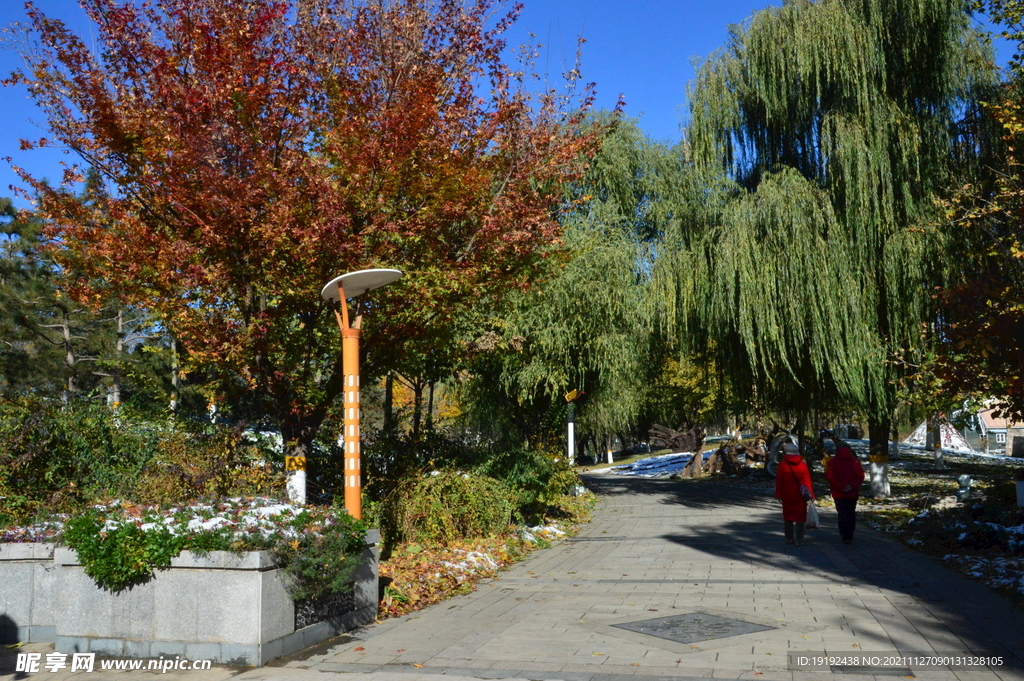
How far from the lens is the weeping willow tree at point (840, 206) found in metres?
15.7

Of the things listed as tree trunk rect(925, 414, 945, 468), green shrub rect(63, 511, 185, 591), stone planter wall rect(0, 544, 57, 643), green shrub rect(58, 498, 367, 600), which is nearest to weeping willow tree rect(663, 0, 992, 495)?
tree trunk rect(925, 414, 945, 468)

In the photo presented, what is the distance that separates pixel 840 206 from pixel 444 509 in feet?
32.6

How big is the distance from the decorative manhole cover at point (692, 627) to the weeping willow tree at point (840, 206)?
917 cm

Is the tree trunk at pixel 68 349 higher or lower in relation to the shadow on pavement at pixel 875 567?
higher

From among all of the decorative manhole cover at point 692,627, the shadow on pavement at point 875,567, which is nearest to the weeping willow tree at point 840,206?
the shadow on pavement at point 875,567

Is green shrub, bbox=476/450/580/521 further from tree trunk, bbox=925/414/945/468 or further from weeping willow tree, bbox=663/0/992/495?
tree trunk, bbox=925/414/945/468

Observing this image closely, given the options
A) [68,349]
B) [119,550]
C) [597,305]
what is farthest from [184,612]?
[68,349]

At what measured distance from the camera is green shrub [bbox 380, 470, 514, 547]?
35.7 ft

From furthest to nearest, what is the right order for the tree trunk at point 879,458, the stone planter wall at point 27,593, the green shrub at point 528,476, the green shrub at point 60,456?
the tree trunk at point 879,458 → the green shrub at point 528,476 → the green shrub at point 60,456 → the stone planter wall at point 27,593

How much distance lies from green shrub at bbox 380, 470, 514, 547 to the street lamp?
9.60 feet

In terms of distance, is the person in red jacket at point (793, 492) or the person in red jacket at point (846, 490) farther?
the person in red jacket at point (846, 490)

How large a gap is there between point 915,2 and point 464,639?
15.1 metres

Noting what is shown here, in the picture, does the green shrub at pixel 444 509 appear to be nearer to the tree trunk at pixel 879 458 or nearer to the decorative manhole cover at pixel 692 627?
the decorative manhole cover at pixel 692 627

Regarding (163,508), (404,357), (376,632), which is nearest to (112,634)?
(163,508)
